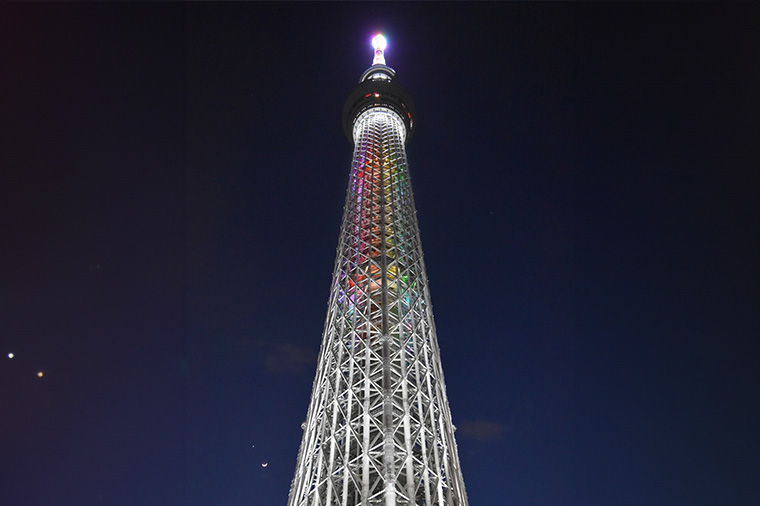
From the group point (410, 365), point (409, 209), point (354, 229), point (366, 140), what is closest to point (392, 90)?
point (366, 140)

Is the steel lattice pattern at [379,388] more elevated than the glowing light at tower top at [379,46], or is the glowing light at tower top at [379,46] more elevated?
the glowing light at tower top at [379,46]

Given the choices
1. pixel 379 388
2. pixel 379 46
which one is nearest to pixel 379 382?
pixel 379 388

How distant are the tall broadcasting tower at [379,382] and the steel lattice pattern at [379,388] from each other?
5 cm

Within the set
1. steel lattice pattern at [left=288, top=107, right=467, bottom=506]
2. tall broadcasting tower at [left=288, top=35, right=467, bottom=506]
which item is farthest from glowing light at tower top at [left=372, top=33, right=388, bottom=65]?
steel lattice pattern at [left=288, top=107, right=467, bottom=506]

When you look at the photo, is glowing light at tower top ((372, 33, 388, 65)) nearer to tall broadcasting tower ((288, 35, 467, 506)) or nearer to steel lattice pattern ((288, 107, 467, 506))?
tall broadcasting tower ((288, 35, 467, 506))

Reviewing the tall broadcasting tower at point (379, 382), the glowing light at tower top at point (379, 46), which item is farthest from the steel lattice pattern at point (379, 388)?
the glowing light at tower top at point (379, 46)

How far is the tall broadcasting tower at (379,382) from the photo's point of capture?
18047 millimetres

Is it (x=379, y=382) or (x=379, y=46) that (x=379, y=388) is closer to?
(x=379, y=382)

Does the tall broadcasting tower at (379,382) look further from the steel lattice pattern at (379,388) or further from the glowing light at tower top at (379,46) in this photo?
the glowing light at tower top at (379,46)

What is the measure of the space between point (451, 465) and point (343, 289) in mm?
10835

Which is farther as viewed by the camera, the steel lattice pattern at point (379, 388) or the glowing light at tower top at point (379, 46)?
the glowing light at tower top at point (379, 46)

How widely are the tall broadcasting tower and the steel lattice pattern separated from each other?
0.15 feet

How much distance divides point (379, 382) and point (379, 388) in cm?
100

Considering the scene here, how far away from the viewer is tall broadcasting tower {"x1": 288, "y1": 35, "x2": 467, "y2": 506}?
59.2 feet
